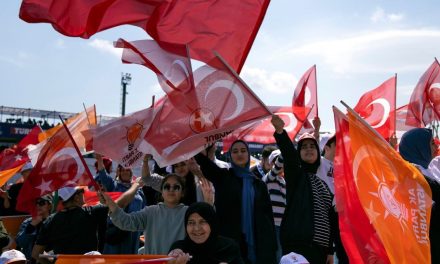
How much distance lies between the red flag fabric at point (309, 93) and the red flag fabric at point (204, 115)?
3336 mm

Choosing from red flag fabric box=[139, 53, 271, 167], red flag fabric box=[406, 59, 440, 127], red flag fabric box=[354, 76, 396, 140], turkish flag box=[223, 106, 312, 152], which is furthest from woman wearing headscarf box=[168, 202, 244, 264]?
red flag fabric box=[406, 59, 440, 127]

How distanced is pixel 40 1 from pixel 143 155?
1.64 m

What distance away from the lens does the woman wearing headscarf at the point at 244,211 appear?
4551mm

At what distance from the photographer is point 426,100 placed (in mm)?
8055

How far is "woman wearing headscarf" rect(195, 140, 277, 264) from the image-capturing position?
14.9ft

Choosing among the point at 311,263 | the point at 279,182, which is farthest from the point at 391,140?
the point at 311,263

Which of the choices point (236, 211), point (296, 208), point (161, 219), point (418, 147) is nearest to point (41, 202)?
point (161, 219)

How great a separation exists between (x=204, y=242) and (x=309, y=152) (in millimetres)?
1688

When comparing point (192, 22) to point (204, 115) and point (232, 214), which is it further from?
point (232, 214)

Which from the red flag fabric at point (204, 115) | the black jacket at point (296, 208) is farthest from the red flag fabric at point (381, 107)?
the red flag fabric at point (204, 115)

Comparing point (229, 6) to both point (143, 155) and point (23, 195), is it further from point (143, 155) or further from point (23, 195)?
point (23, 195)

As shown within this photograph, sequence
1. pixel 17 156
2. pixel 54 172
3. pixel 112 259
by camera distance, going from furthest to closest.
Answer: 1. pixel 17 156
2. pixel 54 172
3. pixel 112 259

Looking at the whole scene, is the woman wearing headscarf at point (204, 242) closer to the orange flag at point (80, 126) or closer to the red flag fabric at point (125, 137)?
the red flag fabric at point (125, 137)

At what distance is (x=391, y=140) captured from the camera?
6.71 metres
